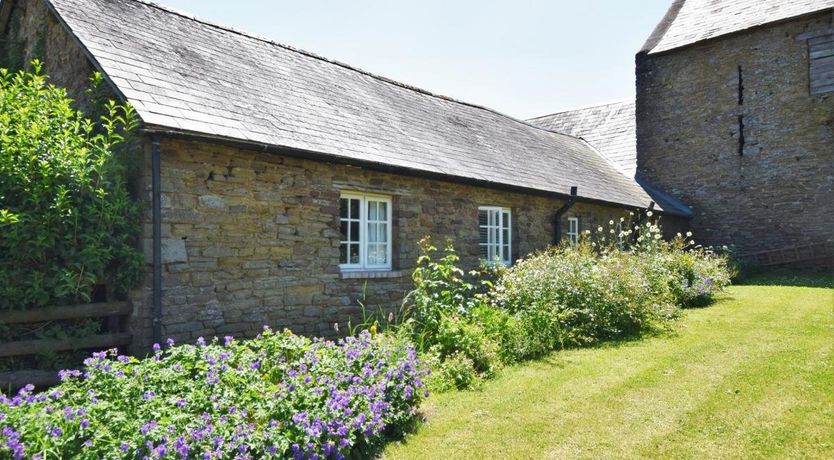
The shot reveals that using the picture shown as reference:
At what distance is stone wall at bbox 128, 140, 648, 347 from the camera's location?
21.1ft

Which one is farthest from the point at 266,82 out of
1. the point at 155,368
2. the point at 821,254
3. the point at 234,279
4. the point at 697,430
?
the point at 821,254

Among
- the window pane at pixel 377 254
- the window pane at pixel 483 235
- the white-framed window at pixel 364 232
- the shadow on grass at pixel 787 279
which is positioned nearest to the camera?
the white-framed window at pixel 364 232

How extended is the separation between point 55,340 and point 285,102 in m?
4.77

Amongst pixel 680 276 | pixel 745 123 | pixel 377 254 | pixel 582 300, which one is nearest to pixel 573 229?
pixel 680 276

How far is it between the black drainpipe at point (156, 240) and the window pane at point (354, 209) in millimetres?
2911

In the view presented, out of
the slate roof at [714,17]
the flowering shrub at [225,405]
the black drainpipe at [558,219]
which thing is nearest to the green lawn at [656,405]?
the flowering shrub at [225,405]

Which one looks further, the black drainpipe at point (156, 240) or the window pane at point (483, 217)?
the window pane at point (483, 217)

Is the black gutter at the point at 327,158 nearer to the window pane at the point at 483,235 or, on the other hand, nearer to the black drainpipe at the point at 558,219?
the black drainpipe at the point at 558,219

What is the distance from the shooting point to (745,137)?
17.2 metres

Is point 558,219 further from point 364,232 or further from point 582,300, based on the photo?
point 364,232

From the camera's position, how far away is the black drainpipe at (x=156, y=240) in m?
6.12

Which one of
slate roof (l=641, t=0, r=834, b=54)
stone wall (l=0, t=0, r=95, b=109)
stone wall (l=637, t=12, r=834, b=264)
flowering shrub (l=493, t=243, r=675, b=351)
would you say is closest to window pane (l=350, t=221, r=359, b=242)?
flowering shrub (l=493, t=243, r=675, b=351)

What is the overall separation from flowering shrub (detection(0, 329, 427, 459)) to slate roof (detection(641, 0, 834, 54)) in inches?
668

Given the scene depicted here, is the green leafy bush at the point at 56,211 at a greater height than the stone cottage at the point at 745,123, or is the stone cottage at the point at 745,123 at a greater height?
the stone cottage at the point at 745,123
